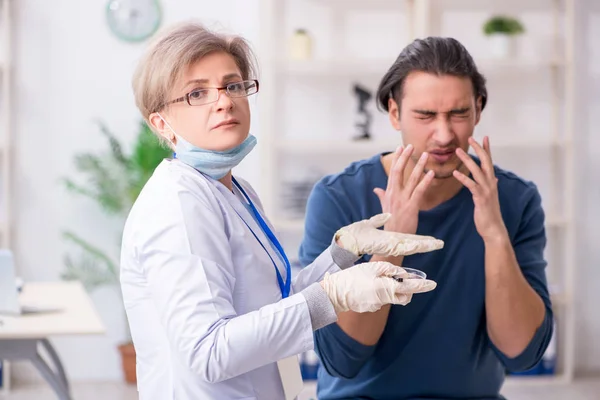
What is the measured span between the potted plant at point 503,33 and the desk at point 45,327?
260 centimetres

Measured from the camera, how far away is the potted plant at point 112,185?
4.46 meters

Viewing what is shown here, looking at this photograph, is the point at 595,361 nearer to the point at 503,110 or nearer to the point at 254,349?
the point at 503,110

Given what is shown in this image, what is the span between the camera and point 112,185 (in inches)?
178

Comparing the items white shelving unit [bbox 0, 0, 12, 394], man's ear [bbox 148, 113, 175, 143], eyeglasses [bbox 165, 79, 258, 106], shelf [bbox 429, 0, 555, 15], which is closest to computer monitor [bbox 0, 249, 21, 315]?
white shelving unit [bbox 0, 0, 12, 394]

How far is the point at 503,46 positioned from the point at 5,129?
8.82 ft

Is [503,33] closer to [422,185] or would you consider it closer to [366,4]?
[366,4]

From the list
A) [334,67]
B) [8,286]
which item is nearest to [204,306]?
[8,286]

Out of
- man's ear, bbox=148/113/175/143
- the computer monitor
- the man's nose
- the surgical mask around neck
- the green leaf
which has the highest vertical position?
man's ear, bbox=148/113/175/143

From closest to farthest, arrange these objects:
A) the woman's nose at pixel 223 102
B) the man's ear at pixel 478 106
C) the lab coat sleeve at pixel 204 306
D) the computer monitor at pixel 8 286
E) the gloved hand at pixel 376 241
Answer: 1. the lab coat sleeve at pixel 204 306
2. the woman's nose at pixel 223 102
3. the gloved hand at pixel 376 241
4. the man's ear at pixel 478 106
5. the computer monitor at pixel 8 286

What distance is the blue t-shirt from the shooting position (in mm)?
1807

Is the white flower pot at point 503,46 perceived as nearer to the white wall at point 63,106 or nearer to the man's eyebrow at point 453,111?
the white wall at point 63,106

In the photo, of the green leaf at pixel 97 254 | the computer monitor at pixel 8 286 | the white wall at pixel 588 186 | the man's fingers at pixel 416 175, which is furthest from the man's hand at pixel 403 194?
the white wall at pixel 588 186

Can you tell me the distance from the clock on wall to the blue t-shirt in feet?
9.99

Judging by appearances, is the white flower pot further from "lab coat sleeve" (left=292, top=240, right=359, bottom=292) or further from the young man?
"lab coat sleeve" (left=292, top=240, right=359, bottom=292)
